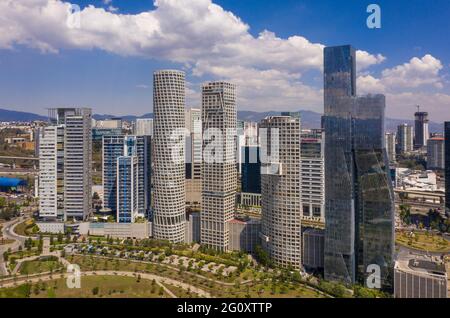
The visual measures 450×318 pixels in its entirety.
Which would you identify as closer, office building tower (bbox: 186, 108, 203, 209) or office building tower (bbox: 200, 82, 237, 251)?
office building tower (bbox: 200, 82, 237, 251)

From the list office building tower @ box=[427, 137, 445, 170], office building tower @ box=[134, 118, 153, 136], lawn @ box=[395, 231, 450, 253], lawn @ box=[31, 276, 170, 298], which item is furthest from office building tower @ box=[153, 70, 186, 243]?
office building tower @ box=[427, 137, 445, 170]

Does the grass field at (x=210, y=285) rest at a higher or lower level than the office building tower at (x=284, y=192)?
lower

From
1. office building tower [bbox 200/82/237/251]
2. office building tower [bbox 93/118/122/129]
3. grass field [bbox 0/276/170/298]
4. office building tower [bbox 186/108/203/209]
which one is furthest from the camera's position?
office building tower [bbox 93/118/122/129]

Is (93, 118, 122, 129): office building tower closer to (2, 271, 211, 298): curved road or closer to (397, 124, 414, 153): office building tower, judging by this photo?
(2, 271, 211, 298): curved road

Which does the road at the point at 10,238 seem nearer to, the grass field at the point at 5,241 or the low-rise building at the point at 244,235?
the grass field at the point at 5,241

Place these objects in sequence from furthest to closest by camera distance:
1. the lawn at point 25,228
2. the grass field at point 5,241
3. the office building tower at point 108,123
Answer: the office building tower at point 108,123 → the lawn at point 25,228 → the grass field at point 5,241

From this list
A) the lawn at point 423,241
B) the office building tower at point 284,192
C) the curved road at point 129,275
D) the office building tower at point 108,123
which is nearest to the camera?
the curved road at point 129,275

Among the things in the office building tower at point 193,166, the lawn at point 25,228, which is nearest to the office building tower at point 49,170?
the lawn at point 25,228

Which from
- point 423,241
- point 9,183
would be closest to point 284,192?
point 423,241
